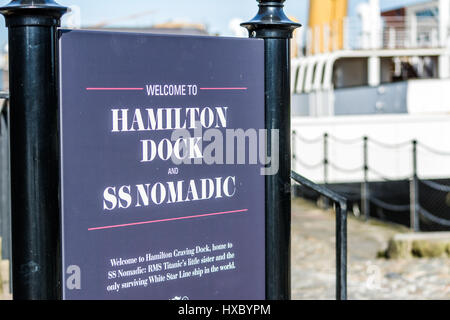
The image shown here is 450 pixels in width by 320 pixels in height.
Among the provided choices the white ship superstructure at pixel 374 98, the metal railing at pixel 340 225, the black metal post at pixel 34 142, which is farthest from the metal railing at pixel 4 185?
the white ship superstructure at pixel 374 98

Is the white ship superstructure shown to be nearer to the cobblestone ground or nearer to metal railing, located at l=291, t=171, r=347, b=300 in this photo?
the cobblestone ground

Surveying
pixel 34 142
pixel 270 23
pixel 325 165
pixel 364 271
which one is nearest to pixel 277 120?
pixel 270 23

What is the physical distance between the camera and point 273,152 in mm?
2848

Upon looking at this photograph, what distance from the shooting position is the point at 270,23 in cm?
282

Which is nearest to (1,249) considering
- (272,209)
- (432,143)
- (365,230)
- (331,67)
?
(272,209)

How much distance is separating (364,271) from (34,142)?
576 centimetres

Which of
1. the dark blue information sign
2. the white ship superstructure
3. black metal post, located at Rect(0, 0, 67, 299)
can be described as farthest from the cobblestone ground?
black metal post, located at Rect(0, 0, 67, 299)

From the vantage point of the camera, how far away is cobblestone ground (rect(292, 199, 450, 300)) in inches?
259

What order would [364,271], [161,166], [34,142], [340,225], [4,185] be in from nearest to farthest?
[34,142] → [161,166] → [340,225] → [4,185] → [364,271]

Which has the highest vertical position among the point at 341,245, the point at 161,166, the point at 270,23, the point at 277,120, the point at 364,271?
the point at 270,23

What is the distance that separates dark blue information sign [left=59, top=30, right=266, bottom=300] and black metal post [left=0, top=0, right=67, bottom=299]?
6cm

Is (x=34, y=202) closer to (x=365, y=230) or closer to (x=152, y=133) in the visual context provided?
(x=152, y=133)

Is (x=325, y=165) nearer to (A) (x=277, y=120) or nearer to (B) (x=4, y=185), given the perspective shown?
(B) (x=4, y=185)
